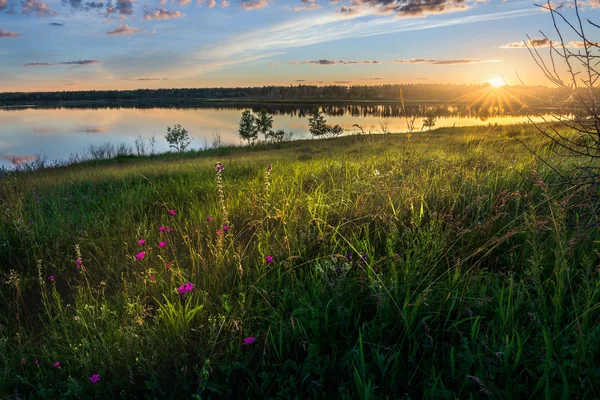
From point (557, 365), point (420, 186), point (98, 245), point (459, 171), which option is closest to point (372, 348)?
point (557, 365)

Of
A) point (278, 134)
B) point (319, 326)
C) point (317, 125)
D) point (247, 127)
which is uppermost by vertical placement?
point (317, 125)

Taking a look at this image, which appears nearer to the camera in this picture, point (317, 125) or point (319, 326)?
point (319, 326)

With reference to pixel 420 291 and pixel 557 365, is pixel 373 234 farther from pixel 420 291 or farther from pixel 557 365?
pixel 557 365

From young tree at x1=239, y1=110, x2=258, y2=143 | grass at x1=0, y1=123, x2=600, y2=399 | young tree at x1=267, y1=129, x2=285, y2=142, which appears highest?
young tree at x1=239, y1=110, x2=258, y2=143

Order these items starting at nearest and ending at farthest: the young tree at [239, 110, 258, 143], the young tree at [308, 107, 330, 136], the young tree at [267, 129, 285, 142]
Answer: the young tree at [308, 107, 330, 136] → the young tree at [267, 129, 285, 142] → the young tree at [239, 110, 258, 143]

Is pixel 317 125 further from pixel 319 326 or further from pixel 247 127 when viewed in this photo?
pixel 319 326

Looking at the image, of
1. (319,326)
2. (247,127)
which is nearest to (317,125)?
(247,127)

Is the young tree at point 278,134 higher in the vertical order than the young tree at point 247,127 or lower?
lower

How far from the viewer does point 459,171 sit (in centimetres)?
454

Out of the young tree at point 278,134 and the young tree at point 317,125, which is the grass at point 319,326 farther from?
the young tree at point 278,134

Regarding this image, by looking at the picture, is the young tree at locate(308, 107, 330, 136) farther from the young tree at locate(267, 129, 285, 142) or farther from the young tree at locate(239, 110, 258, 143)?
the young tree at locate(239, 110, 258, 143)

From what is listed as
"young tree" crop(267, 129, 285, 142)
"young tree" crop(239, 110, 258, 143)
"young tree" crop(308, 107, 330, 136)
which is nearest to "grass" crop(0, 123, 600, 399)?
"young tree" crop(308, 107, 330, 136)

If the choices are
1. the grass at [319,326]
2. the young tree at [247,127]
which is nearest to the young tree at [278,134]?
the young tree at [247,127]

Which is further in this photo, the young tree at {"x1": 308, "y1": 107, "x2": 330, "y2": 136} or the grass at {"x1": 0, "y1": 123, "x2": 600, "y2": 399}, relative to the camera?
the young tree at {"x1": 308, "y1": 107, "x2": 330, "y2": 136}
